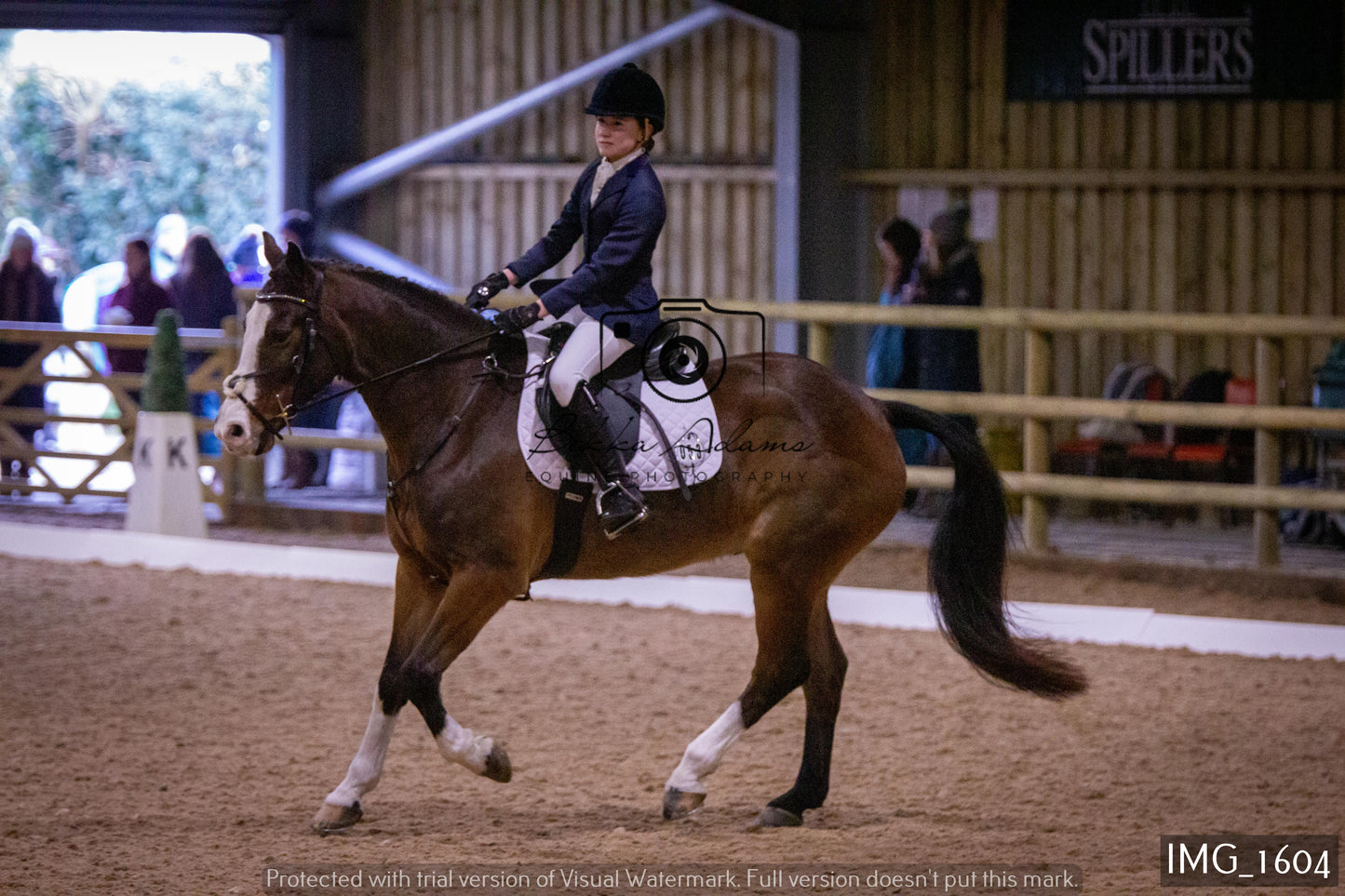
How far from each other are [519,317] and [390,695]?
3.57 ft

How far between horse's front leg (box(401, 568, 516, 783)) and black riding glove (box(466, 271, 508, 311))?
0.75 m

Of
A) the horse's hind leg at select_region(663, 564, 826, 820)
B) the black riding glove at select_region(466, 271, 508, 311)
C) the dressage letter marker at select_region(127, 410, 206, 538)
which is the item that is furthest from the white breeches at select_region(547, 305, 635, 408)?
the dressage letter marker at select_region(127, 410, 206, 538)

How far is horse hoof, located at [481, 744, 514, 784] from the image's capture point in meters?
4.23

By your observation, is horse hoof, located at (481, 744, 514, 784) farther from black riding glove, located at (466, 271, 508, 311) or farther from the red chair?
the red chair

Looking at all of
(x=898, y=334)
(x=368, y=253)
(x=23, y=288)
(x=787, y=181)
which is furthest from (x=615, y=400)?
(x=23, y=288)

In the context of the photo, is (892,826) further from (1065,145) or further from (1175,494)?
(1065,145)

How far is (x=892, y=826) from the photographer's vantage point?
4.36 meters

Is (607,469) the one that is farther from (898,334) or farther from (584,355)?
(898,334)

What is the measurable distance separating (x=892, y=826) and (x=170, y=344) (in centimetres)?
609

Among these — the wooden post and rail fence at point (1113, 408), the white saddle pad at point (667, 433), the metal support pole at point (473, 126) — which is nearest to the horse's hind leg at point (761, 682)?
the white saddle pad at point (667, 433)

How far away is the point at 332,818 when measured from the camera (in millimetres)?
4184

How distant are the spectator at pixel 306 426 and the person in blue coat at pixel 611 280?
240 inches

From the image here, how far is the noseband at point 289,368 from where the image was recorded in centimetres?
405

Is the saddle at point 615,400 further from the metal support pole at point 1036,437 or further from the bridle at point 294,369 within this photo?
the metal support pole at point 1036,437
